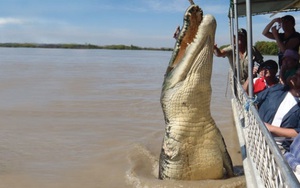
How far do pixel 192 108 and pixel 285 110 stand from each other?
0.85 m

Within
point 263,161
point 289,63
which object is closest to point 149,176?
point 289,63

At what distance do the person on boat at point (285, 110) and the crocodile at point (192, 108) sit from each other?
58cm

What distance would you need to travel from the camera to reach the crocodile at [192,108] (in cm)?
392

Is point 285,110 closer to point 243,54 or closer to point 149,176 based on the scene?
point 149,176

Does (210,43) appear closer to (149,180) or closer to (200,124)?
(200,124)

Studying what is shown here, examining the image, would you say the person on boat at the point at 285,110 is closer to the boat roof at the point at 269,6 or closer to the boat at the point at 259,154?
the boat at the point at 259,154

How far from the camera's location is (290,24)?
5777 mm

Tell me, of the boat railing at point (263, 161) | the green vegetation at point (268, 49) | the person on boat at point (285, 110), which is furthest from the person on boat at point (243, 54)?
the green vegetation at point (268, 49)

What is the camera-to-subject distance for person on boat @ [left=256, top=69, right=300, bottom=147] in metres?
3.63

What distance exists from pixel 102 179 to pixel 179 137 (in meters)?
1.57

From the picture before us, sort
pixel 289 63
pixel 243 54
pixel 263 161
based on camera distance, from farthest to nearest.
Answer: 1. pixel 243 54
2. pixel 289 63
3. pixel 263 161

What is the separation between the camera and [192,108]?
13.1 feet

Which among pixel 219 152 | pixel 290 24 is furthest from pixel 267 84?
pixel 219 152

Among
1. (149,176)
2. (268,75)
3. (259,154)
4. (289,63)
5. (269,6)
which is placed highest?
(269,6)
